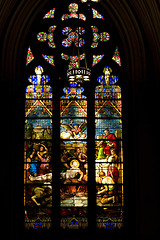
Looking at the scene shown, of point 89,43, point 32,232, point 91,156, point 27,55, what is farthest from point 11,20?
point 32,232

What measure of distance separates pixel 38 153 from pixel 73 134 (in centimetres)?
93

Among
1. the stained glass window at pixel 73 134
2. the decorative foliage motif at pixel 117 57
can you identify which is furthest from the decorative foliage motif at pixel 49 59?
the decorative foliage motif at pixel 117 57

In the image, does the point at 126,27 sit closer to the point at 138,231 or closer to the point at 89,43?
the point at 89,43

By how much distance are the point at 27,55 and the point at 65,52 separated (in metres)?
0.94

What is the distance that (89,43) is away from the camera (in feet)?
33.4

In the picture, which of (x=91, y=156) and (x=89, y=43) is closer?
(x=91, y=156)

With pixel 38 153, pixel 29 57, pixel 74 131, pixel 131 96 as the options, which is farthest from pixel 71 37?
pixel 38 153

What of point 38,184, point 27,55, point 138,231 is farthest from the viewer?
point 27,55

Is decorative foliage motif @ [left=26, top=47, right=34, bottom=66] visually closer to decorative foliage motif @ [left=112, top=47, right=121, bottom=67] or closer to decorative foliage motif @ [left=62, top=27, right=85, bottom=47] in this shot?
decorative foliage motif @ [left=62, top=27, right=85, bottom=47]

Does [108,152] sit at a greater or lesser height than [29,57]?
lesser

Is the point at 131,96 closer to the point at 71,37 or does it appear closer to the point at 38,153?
the point at 71,37

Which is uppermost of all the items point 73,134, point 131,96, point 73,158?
point 131,96

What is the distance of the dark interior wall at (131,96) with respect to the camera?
8.86 m

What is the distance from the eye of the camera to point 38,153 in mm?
9531
